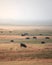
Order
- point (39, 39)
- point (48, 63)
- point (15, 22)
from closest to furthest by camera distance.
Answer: point (48, 63), point (39, 39), point (15, 22)

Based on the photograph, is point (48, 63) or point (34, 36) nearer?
point (48, 63)

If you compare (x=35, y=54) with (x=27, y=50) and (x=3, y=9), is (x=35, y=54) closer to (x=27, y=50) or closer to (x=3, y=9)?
(x=27, y=50)

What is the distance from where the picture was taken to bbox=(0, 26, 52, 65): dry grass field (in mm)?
1101

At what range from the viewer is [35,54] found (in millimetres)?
1209

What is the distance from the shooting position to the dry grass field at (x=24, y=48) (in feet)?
3.61

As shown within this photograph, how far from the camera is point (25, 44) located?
4.60 feet

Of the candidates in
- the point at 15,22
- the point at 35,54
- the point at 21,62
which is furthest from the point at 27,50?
the point at 15,22

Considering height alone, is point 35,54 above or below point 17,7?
below

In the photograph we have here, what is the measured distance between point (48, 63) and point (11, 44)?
1.43 ft

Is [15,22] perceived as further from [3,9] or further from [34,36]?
[34,36]

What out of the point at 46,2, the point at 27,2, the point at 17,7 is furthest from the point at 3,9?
the point at 46,2

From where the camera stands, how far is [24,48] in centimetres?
131

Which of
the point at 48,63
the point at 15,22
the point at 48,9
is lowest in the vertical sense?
the point at 48,63

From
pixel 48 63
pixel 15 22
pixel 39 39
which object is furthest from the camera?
pixel 15 22
